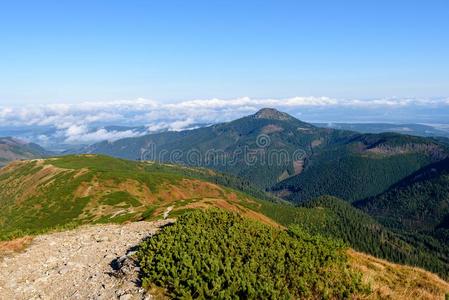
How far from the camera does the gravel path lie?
23.3 m

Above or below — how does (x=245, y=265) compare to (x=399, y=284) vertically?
above

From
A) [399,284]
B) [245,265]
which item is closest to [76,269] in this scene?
[245,265]

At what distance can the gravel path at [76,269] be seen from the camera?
23.3 meters

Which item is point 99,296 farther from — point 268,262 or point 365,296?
point 365,296

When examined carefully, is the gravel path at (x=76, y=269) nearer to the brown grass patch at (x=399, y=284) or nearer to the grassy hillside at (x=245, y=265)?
the grassy hillside at (x=245, y=265)

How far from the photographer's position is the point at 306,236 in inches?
1188

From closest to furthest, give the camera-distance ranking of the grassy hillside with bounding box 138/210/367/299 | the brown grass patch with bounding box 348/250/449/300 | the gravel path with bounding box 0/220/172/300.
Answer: the grassy hillside with bounding box 138/210/367/299
the brown grass patch with bounding box 348/250/449/300
the gravel path with bounding box 0/220/172/300

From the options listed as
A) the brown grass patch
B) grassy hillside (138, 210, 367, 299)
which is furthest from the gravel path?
the brown grass patch

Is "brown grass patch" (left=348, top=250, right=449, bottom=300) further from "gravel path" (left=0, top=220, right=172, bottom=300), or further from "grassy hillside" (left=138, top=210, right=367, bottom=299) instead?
"gravel path" (left=0, top=220, right=172, bottom=300)

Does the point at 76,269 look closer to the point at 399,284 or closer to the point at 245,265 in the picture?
the point at 245,265

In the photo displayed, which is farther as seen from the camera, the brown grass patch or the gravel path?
the gravel path

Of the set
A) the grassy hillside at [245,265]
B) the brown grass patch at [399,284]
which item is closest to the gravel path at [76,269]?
the grassy hillside at [245,265]

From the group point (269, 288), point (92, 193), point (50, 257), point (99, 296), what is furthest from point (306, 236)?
point (92, 193)

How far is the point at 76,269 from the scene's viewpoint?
27906mm
